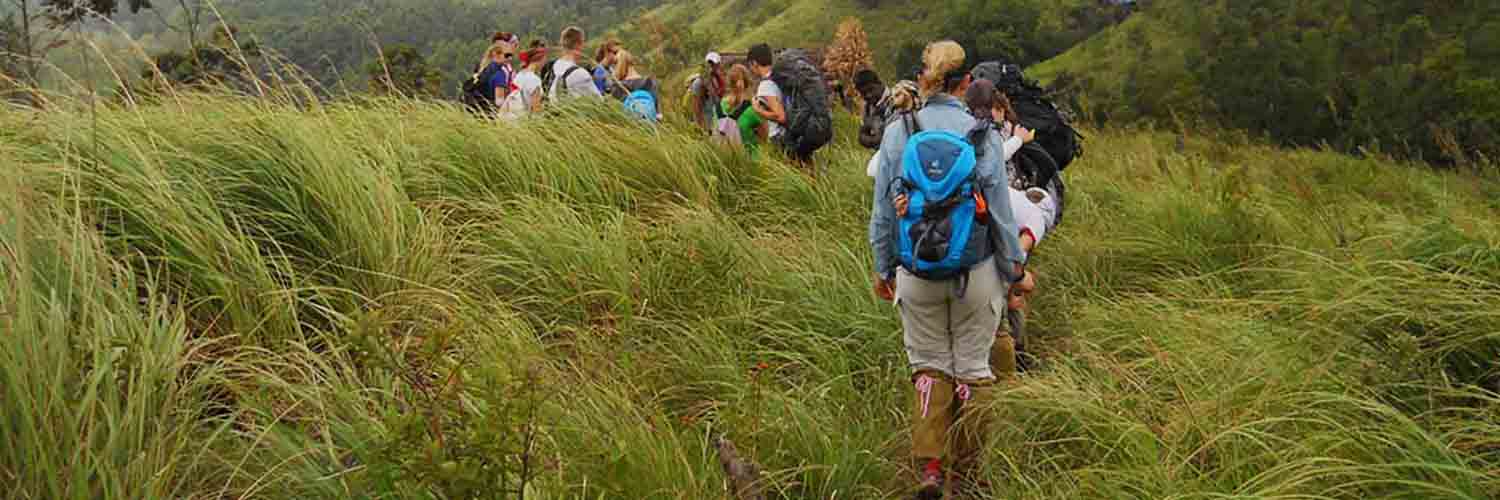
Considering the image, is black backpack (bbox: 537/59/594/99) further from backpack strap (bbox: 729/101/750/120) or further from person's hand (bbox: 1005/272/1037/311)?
person's hand (bbox: 1005/272/1037/311)

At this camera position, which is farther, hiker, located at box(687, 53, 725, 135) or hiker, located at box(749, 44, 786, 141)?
hiker, located at box(687, 53, 725, 135)

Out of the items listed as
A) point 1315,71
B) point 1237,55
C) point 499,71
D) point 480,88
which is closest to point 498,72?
point 499,71

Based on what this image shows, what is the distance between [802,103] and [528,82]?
210 cm

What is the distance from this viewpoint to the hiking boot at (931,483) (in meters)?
3.54

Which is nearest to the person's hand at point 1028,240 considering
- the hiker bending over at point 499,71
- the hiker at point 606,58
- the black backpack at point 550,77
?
the black backpack at point 550,77

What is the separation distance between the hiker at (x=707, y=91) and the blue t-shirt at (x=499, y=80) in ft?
4.77

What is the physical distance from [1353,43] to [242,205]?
219 feet

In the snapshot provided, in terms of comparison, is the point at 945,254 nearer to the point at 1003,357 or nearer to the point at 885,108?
the point at 1003,357

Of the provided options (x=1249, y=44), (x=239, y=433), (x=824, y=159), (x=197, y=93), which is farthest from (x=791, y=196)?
(x=1249, y=44)

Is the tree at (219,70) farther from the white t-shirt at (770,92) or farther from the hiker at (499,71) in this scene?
the white t-shirt at (770,92)

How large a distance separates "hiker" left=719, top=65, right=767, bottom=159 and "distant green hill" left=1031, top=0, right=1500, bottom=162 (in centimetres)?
3196

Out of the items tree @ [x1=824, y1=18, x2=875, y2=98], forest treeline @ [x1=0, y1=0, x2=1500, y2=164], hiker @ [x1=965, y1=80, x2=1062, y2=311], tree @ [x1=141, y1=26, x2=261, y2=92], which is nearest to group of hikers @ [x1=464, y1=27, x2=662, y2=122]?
forest treeline @ [x1=0, y1=0, x2=1500, y2=164]

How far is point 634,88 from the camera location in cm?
864

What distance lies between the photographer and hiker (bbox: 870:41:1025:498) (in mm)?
3490
